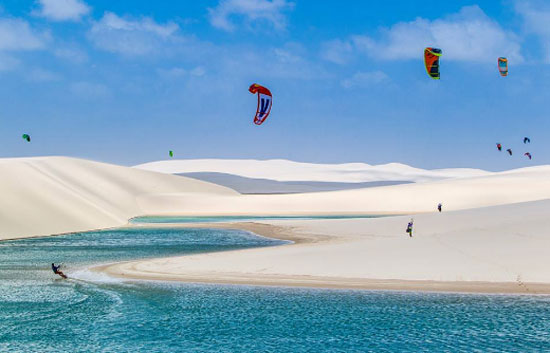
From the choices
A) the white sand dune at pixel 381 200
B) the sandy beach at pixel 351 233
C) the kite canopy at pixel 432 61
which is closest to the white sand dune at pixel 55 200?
the sandy beach at pixel 351 233

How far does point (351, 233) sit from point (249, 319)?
31.0m

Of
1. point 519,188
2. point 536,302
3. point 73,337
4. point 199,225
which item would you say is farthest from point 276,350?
point 519,188

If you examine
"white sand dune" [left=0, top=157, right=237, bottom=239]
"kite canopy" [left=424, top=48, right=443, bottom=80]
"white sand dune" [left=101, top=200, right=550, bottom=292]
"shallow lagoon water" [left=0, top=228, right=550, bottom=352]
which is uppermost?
"kite canopy" [left=424, top=48, right=443, bottom=80]

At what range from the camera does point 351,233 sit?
2014 inches

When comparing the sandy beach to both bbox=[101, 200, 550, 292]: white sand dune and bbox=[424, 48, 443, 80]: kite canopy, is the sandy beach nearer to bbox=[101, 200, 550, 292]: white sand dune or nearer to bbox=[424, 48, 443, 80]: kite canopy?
bbox=[101, 200, 550, 292]: white sand dune

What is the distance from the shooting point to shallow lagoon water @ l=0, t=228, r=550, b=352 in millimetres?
17766

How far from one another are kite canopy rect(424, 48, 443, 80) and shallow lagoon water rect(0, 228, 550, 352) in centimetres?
2379

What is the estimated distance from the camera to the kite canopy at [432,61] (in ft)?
148

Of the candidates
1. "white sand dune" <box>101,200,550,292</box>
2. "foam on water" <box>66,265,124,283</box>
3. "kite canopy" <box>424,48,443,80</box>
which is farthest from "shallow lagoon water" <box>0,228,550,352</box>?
"kite canopy" <box>424,48,443,80</box>

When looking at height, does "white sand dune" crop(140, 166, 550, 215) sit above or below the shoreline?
above

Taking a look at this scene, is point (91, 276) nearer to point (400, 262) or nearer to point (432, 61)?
point (400, 262)

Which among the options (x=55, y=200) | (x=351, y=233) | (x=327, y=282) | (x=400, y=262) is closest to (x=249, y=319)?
(x=327, y=282)

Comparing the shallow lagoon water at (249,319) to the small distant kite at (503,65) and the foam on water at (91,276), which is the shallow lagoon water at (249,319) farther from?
the small distant kite at (503,65)

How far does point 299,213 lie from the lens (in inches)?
3944
